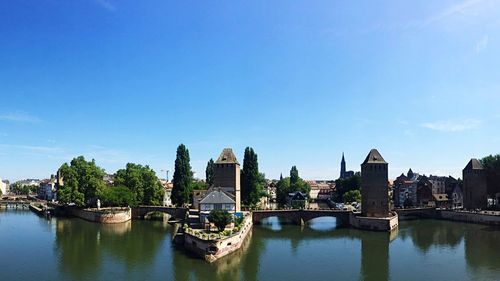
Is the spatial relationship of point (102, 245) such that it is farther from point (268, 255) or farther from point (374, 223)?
point (374, 223)

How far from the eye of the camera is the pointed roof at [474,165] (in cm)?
6944

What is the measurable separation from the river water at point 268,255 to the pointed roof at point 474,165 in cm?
Result: 1555

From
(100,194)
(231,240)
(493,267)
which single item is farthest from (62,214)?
(493,267)

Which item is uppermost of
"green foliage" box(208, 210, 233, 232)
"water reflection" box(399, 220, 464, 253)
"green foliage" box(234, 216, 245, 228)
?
"green foliage" box(208, 210, 233, 232)

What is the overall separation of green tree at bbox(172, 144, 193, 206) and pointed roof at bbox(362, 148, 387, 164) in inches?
1110

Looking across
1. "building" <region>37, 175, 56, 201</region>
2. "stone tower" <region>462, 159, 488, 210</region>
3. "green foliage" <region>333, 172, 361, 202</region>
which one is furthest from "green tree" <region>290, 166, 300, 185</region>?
"building" <region>37, 175, 56, 201</region>

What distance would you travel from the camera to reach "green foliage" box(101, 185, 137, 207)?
66.4 meters

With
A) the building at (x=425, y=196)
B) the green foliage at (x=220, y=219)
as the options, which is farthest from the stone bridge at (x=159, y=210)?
the building at (x=425, y=196)

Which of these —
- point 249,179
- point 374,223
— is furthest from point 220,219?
point 249,179

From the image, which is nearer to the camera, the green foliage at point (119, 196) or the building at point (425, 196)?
the green foliage at point (119, 196)

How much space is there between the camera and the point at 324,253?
39344 millimetres

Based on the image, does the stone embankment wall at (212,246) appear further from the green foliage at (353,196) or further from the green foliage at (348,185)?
the green foliage at (348,185)

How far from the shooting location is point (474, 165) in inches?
2739

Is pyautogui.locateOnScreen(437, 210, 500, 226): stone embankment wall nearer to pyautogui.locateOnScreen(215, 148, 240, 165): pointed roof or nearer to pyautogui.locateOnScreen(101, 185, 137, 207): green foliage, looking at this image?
pyautogui.locateOnScreen(215, 148, 240, 165): pointed roof
